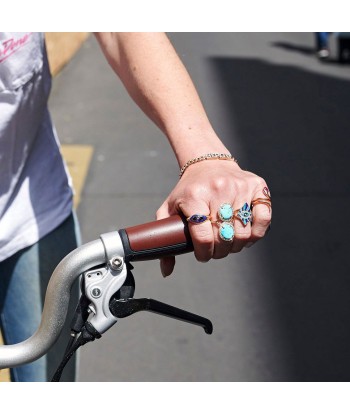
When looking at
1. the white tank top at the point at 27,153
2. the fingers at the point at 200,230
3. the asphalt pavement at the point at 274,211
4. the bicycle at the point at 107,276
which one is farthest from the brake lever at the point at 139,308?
the asphalt pavement at the point at 274,211

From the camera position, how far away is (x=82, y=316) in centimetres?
110

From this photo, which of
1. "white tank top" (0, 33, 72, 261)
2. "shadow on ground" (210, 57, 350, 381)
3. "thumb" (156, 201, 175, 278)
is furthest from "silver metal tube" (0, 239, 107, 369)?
"shadow on ground" (210, 57, 350, 381)

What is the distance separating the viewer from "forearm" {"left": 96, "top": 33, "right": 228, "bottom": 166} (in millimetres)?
1242

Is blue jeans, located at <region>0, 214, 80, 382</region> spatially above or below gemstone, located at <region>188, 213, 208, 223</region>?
below

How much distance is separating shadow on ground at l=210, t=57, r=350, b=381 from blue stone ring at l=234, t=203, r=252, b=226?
2236mm

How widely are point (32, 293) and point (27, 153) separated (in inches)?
14.0

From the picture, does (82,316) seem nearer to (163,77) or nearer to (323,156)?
(163,77)

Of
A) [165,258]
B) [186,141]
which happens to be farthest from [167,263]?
[186,141]

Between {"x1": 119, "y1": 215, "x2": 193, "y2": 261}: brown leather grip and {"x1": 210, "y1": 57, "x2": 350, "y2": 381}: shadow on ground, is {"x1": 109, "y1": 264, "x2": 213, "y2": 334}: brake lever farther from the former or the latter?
{"x1": 210, "y1": 57, "x2": 350, "y2": 381}: shadow on ground

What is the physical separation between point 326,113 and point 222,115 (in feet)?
3.27

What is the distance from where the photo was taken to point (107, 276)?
1065mm
